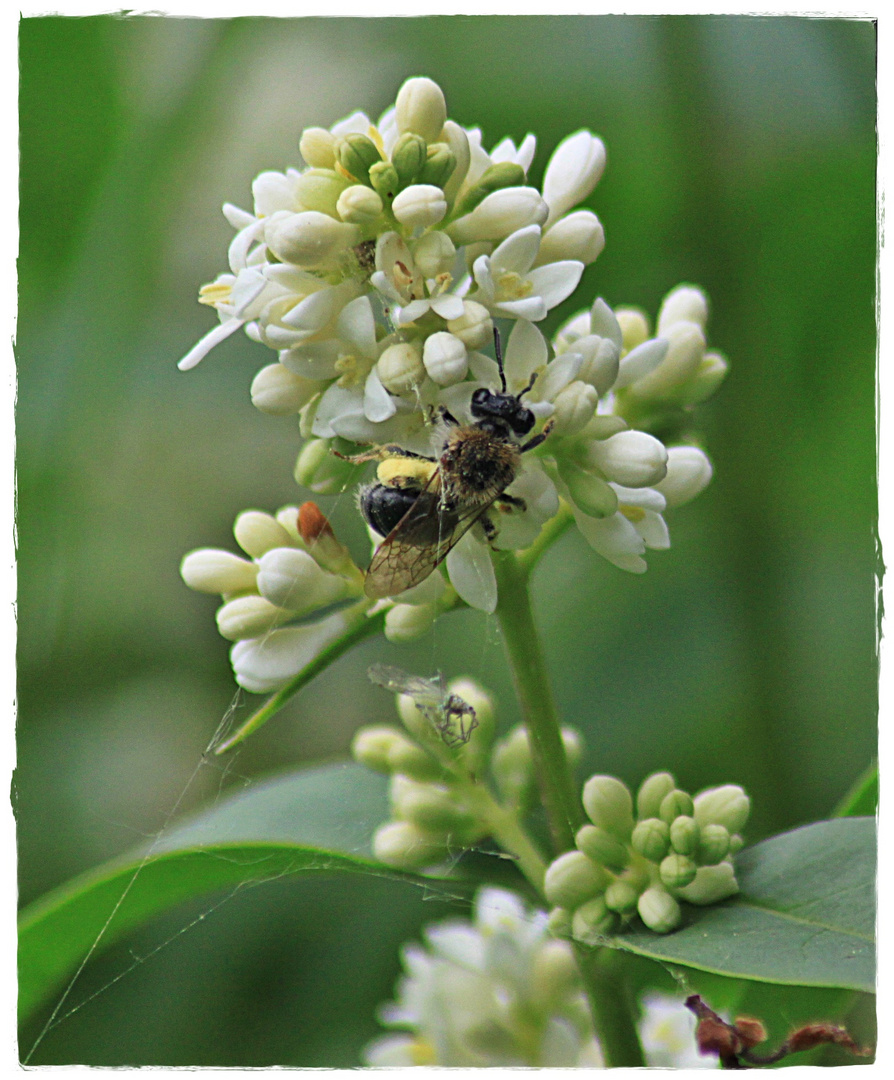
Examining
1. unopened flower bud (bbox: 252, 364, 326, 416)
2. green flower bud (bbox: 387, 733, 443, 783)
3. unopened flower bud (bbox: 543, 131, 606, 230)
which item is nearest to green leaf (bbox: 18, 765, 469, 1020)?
green flower bud (bbox: 387, 733, 443, 783)

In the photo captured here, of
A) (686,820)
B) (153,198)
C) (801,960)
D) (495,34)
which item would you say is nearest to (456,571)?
(686,820)

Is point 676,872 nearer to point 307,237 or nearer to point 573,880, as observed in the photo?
point 573,880

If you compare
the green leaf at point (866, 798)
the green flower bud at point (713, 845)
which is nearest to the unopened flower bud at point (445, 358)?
the green flower bud at point (713, 845)

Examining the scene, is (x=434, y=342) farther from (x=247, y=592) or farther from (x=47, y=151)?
(x=47, y=151)

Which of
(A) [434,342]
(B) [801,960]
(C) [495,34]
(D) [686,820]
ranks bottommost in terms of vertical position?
(B) [801,960]

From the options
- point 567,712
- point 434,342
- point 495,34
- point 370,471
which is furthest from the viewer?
point 567,712

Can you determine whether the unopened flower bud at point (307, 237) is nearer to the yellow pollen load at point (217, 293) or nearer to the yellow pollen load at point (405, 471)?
the yellow pollen load at point (217, 293)

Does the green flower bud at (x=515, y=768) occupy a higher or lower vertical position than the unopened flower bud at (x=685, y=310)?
lower

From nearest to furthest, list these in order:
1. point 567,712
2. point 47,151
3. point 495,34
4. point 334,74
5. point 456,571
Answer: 1. point 456,571
2. point 495,34
3. point 47,151
4. point 334,74
5. point 567,712
